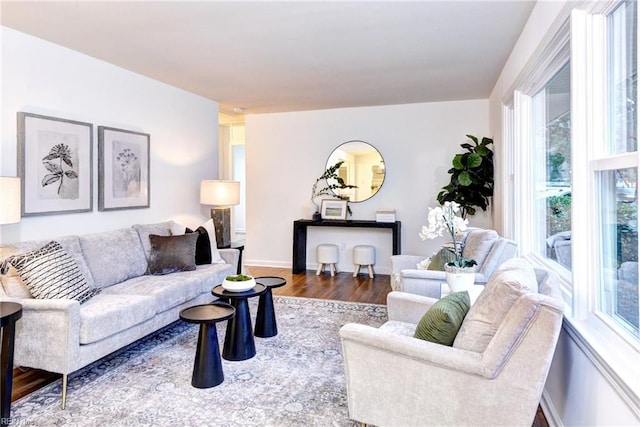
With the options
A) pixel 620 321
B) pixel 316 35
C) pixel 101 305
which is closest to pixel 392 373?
pixel 620 321

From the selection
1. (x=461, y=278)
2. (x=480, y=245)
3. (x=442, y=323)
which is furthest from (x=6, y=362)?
(x=480, y=245)

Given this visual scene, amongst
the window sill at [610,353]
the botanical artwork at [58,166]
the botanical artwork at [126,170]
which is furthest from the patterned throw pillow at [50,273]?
the window sill at [610,353]

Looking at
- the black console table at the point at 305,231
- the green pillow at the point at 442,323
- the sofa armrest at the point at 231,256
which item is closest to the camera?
the green pillow at the point at 442,323

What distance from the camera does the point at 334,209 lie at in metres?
6.09

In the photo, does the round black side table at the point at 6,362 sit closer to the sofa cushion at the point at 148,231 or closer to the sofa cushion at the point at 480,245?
the sofa cushion at the point at 148,231

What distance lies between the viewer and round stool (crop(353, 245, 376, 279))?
5.69m

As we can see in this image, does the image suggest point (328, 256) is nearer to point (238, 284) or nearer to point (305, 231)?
point (305, 231)

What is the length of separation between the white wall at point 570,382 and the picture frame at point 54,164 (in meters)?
3.70

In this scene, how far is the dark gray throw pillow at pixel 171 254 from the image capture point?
377 centimetres

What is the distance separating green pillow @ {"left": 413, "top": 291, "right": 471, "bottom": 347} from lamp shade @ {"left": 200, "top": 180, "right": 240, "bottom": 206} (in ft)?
11.4

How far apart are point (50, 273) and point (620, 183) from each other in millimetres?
3184

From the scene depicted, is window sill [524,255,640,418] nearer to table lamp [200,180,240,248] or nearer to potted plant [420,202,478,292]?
potted plant [420,202,478,292]

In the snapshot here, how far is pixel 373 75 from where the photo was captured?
429cm

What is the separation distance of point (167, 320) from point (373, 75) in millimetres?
3118
